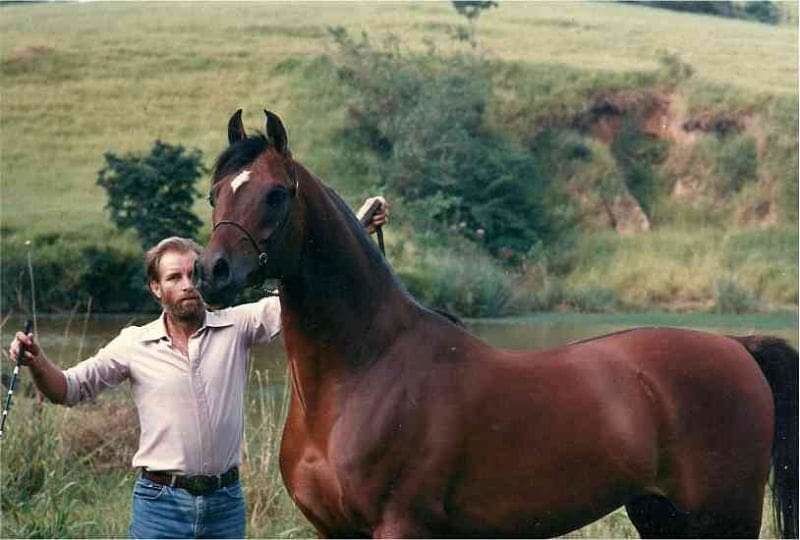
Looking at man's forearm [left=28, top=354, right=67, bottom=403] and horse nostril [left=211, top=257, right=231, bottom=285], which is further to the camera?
man's forearm [left=28, top=354, right=67, bottom=403]

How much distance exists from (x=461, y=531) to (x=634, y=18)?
14.0 m

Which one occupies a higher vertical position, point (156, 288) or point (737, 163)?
point (156, 288)

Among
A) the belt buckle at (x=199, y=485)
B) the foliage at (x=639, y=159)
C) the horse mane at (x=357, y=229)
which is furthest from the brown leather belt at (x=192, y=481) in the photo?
the foliage at (x=639, y=159)

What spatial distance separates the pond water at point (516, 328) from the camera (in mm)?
9016

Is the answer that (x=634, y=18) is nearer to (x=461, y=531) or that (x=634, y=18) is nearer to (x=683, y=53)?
(x=683, y=53)

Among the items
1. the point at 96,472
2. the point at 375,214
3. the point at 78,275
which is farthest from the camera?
the point at 78,275

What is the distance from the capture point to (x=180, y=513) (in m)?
3.78

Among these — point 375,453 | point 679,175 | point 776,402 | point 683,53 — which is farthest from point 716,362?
point 683,53

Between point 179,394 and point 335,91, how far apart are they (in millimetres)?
10474

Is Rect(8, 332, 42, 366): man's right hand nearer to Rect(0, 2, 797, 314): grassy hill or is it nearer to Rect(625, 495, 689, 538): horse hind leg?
Rect(625, 495, 689, 538): horse hind leg

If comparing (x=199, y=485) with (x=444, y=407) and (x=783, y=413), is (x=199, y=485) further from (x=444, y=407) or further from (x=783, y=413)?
(x=783, y=413)

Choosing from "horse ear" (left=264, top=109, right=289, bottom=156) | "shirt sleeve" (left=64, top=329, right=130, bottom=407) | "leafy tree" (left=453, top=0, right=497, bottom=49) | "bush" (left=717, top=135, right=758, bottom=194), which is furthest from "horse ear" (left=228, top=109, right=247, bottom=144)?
"leafy tree" (left=453, top=0, right=497, bottom=49)

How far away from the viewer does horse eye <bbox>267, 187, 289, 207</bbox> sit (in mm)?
3457

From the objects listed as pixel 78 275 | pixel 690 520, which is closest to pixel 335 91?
pixel 78 275
